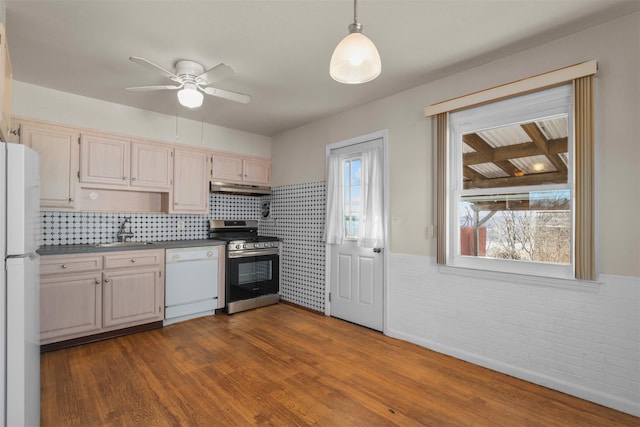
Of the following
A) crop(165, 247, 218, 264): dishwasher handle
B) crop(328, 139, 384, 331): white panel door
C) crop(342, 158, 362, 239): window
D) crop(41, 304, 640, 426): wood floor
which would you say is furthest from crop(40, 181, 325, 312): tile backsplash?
crop(41, 304, 640, 426): wood floor

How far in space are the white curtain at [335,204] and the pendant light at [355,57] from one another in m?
2.36

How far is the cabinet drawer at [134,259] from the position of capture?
128 inches

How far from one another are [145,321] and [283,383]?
1.93 meters

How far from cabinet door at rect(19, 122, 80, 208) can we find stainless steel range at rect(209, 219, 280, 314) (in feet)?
5.56

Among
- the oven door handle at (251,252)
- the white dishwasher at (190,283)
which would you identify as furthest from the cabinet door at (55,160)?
the oven door handle at (251,252)

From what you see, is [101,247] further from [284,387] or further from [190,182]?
[284,387]

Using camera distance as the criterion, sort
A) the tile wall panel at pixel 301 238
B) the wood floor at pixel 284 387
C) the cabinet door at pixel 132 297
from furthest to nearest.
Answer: the tile wall panel at pixel 301 238
the cabinet door at pixel 132 297
the wood floor at pixel 284 387

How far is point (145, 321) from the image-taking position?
3.47 meters

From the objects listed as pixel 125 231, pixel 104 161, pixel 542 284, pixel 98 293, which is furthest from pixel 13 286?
pixel 542 284

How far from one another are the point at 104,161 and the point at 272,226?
7.60 ft

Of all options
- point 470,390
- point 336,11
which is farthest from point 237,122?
point 470,390

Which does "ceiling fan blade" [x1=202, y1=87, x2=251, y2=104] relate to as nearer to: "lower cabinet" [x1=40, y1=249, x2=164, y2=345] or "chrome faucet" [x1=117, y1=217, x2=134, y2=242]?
"lower cabinet" [x1=40, y1=249, x2=164, y2=345]

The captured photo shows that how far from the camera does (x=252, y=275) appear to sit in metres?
4.36

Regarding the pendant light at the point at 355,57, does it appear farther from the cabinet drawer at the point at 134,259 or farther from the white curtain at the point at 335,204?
the cabinet drawer at the point at 134,259
